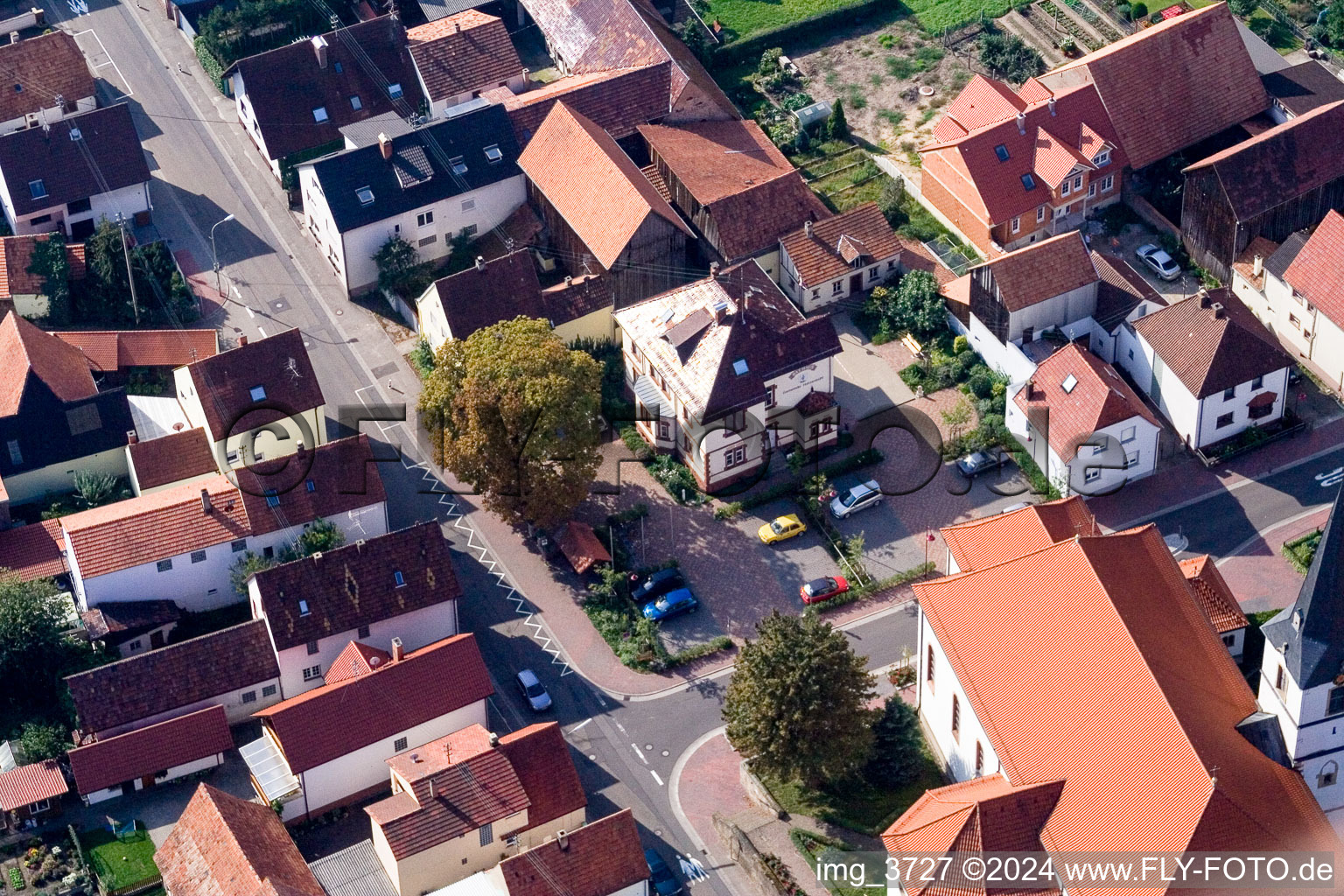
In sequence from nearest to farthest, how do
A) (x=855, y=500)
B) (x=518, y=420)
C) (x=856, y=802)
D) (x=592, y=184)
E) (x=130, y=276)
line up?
(x=856, y=802) < (x=518, y=420) < (x=855, y=500) < (x=130, y=276) < (x=592, y=184)

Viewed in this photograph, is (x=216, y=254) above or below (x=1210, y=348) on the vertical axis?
above

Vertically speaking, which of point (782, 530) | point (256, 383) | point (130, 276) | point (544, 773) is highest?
point (130, 276)

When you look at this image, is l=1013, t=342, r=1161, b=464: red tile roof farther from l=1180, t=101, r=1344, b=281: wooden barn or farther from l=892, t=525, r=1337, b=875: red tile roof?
l=1180, t=101, r=1344, b=281: wooden barn

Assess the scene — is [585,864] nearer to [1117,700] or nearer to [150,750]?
[150,750]

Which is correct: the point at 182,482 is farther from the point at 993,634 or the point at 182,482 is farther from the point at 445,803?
the point at 993,634

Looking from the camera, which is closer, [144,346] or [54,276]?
[144,346]

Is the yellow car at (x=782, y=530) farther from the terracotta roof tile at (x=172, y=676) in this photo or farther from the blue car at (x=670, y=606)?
the terracotta roof tile at (x=172, y=676)

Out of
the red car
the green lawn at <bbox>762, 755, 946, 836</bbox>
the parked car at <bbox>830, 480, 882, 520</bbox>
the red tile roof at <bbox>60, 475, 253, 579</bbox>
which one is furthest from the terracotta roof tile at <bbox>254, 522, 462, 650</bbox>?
the parked car at <bbox>830, 480, 882, 520</bbox>

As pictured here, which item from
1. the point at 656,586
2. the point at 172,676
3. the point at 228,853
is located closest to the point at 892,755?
the point at 656,586
